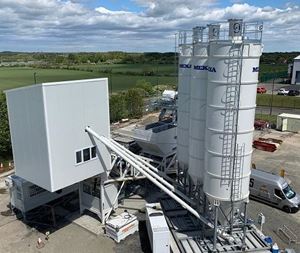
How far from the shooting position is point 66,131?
16500 millimetres

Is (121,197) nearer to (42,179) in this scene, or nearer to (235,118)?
(42,179)

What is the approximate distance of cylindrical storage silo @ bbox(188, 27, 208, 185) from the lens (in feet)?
52.6

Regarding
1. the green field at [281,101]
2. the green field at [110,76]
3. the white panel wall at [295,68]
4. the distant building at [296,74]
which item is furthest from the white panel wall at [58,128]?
the distant building at [296,74]

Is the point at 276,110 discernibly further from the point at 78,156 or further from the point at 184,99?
the point at 78,156

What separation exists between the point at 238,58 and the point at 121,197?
12.2 m

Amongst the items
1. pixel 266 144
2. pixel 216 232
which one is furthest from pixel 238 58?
pixel 266 144

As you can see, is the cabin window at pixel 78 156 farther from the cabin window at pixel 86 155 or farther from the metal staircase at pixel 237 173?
the metal staircase at pixel 237 173

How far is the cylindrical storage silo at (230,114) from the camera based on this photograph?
14.3 m

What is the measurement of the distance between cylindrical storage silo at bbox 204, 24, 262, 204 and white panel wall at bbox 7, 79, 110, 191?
6.32 meters

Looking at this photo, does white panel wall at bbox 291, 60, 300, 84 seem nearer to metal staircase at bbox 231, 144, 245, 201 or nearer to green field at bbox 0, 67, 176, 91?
green field at bbox 0, 67, 176, 91

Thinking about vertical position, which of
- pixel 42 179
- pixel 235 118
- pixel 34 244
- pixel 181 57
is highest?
pixel 181 57

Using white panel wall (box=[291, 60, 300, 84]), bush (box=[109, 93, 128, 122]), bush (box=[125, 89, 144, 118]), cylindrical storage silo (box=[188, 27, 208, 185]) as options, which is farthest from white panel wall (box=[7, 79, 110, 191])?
white panel wall (box=[291, 60, 300, 84])

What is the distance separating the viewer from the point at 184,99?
18734mm

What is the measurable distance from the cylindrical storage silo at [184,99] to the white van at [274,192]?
20.3ft
